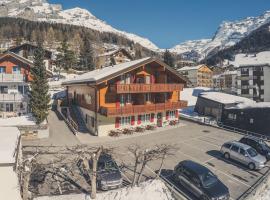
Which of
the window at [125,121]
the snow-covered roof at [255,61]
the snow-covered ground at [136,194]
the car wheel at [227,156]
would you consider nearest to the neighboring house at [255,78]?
the snow-covered roof at [255,61]

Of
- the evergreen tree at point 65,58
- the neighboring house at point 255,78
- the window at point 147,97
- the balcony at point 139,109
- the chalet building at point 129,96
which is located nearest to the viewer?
the balcony at point 139,109

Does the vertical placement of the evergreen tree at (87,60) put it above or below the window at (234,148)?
above

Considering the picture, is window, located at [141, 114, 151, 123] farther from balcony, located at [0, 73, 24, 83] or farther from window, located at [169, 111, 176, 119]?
balcony, located at [0, 73, 24, 83]

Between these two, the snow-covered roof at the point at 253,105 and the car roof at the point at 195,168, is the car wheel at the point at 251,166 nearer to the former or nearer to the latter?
the car roof at the point at 195,168

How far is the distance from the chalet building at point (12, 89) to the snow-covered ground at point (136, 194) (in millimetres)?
27691

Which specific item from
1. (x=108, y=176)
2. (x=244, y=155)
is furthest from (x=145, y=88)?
(x=108, y=176)

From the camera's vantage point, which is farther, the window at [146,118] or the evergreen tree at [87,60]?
the evergreen tree at [87,60]

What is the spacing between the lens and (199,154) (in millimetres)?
29781

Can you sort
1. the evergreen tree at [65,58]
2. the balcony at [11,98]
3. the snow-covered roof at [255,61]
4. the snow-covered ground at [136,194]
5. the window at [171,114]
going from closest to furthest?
1. the snow-covered ground at [136,194]
2. the balcony at [11,98]
3. the window at [171,114]
4. the snow-covered roof at [255,61]
5. the evergreen tree at [65,58]

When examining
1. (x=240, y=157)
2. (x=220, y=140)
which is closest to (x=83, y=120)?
(x=220, y=140)

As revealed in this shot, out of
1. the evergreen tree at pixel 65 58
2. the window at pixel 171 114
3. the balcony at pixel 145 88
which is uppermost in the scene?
the evergreen tree at pixel 65 58

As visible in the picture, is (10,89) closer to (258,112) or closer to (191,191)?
(191,191)

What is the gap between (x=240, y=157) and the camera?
26953mm

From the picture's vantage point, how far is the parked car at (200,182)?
64.3ft
